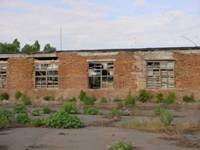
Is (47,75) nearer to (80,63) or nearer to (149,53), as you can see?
(80,63)

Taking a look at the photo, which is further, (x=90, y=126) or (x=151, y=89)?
(x=151, y=89)

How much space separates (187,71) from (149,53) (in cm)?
299

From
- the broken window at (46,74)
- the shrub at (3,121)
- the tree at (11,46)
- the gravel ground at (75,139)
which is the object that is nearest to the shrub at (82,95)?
the broken window at (46,74)

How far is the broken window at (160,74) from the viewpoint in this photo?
33.7m

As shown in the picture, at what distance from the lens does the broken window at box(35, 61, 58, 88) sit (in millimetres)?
36594

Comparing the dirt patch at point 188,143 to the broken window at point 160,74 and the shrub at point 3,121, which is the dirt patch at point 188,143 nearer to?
the shrub at point 3,121

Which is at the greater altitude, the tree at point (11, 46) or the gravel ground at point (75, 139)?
the tree at point (11, 46)

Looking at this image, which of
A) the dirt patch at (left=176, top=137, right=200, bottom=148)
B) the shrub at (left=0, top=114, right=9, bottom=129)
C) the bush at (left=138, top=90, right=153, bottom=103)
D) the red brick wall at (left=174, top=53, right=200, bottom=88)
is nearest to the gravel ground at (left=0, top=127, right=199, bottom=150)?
the dirt patch at (left=176, top=137, right=200, bottom=148)

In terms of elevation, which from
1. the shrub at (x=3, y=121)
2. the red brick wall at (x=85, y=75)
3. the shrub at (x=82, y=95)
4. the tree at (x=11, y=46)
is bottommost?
the shrub at (x=3, y=121)

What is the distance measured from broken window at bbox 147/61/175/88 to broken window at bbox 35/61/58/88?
23.6 ft

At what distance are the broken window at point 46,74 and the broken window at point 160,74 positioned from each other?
720 centimetres

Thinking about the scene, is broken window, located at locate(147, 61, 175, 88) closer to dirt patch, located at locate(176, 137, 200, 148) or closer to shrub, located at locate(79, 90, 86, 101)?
shrub, located at locate(79, 90, 86, 101)

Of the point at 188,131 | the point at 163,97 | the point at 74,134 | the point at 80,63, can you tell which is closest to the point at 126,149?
the point at 74,134

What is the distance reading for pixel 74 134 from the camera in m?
14.7
